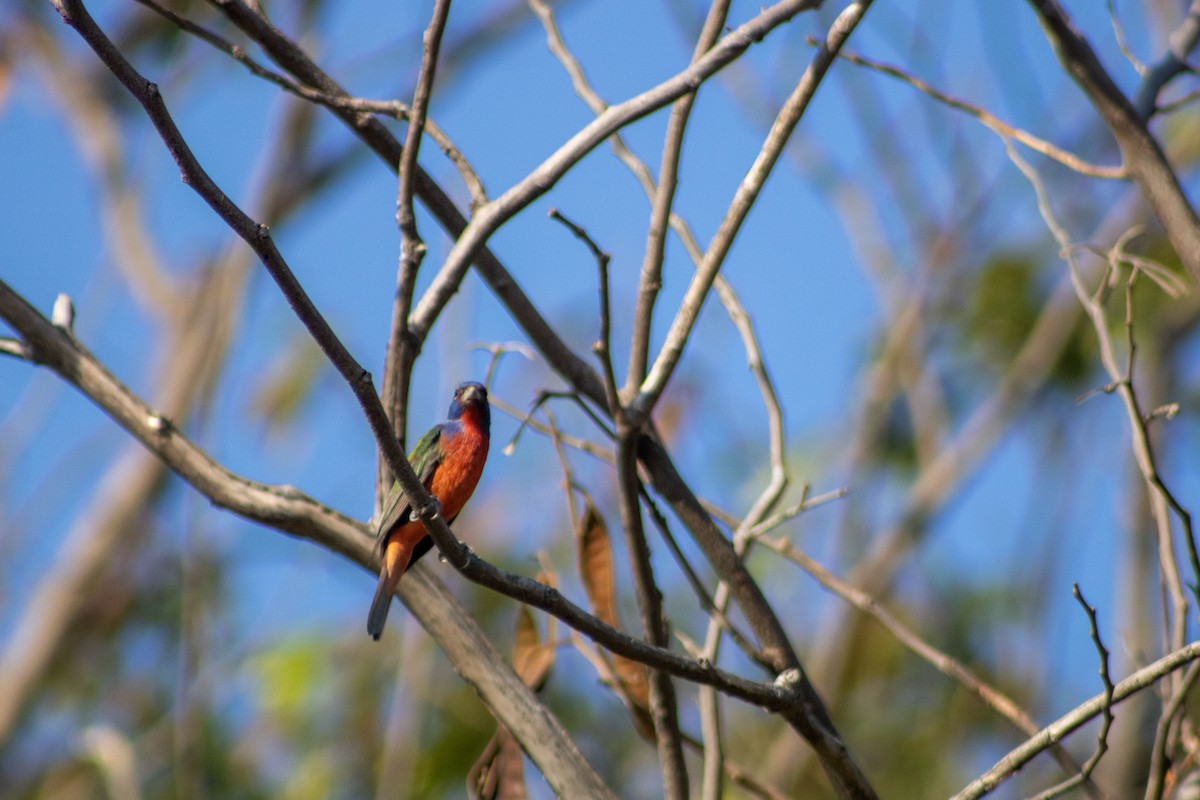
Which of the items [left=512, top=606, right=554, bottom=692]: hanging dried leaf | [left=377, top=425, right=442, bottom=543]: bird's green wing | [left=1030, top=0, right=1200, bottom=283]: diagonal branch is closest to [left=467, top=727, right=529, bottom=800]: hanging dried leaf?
[left=512, top=606, right=554, bottom=692]: hanging dried leaf

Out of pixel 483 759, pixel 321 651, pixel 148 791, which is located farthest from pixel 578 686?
pixel 483 759

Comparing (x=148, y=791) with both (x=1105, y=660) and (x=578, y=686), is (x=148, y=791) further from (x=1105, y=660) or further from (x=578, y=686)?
(x=1105, y=660)

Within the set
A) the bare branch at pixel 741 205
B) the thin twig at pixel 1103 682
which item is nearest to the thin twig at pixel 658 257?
the bare branch at pixel 741 205

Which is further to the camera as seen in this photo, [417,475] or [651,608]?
[417,475]

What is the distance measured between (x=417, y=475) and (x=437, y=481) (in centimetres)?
65

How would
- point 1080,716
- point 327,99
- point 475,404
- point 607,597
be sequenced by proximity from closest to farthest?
1. point 1080,716
2. point 327,99
3. point 607,597
4. point 475,404

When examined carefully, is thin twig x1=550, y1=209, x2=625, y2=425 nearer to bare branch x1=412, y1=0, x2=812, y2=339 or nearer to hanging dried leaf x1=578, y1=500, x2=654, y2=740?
bare branch x1=412, y1=0, x2=812, y2=339

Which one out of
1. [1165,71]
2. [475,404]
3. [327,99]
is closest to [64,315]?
[327,99]

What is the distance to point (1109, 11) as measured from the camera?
3.71 metres

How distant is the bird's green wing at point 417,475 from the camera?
303 centimetres

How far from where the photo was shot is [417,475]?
3129 mm

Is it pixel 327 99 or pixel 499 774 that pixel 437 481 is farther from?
pixel 327 99

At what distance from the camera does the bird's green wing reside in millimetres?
3033

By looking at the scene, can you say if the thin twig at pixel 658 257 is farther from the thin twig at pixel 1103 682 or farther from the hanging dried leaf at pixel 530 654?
the thin twig at pixel 1103 682
